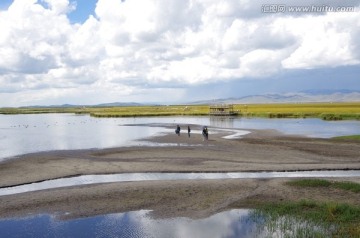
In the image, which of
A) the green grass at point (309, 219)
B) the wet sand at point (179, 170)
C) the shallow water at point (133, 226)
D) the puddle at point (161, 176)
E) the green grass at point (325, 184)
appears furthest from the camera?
the puddle at point (161, 176)

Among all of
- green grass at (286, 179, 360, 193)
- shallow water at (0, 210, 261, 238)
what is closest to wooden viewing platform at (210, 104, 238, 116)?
green grass at (286, 179, 360, 193)

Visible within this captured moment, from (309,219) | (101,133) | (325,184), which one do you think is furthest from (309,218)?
(101,133)

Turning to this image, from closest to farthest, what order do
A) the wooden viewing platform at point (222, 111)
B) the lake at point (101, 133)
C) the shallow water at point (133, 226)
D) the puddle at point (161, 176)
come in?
the shallow water at point (133, 226) → the puddle at point (161, 176) → the lake at point (101, 133) → the wooden viewing platform at point (222, 111)

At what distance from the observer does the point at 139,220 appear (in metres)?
18.8

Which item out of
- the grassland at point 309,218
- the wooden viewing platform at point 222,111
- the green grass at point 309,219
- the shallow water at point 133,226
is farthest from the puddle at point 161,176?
the wooden viewing platform at point 222,111

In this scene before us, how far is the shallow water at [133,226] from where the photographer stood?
55.9 feet

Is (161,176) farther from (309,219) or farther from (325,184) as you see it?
(309,219)

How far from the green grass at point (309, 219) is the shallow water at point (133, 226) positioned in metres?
0.86

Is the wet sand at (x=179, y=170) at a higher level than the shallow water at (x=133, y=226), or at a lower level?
higher

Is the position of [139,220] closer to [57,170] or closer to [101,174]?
[101,174]

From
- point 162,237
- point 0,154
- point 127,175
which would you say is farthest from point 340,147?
point 0,154

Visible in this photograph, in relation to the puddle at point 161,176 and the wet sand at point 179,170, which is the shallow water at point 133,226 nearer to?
the wet sand at point 179,170

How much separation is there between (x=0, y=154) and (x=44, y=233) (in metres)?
28.8

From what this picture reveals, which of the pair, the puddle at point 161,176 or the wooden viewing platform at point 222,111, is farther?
the wooden viewing platform at point 222,111
